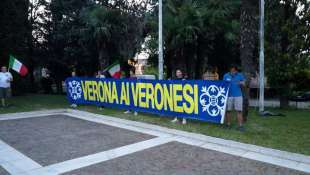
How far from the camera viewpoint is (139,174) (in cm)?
464

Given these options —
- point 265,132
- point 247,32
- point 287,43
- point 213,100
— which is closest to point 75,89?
point 213,100

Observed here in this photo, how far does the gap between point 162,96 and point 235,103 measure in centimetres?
252

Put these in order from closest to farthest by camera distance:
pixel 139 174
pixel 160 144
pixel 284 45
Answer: pixel 139 174
pixel 160 144
pixel 284 45

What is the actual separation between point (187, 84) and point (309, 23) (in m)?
8.04

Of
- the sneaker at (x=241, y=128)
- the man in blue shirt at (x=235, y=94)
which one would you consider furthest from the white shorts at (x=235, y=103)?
the sneaker at (x=241, y=128)

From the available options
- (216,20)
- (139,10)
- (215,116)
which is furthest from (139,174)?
(139,10)

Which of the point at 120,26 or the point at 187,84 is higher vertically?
the point at 120,26

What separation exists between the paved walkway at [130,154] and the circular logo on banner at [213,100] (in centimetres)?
112

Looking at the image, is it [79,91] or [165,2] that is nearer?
[79,91]

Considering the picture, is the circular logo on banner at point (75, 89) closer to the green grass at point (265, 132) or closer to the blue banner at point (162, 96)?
the blue banner at point (162, 96)

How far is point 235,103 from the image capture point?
7617 millimetres

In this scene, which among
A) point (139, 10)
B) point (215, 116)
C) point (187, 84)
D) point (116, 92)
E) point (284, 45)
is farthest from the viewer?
point (139, 10)

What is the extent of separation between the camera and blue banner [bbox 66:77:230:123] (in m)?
7.85

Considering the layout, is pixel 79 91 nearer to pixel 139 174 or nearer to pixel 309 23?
pixel 139 174
